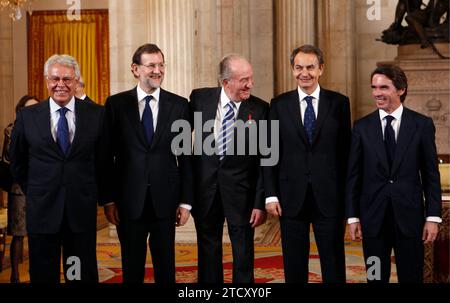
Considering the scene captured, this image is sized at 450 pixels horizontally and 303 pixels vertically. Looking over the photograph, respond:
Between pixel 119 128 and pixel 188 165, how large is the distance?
494 millimetres

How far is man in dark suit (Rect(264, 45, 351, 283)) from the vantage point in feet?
19.1

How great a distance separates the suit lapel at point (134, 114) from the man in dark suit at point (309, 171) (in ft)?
2.69

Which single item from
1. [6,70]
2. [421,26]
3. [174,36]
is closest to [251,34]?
[421,26]

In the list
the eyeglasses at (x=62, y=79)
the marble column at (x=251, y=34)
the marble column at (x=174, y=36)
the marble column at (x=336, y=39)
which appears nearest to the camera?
the eyeglasses at (x=62, y=79)

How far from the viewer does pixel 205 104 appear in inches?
239

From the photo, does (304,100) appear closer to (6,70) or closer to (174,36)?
(174,36)

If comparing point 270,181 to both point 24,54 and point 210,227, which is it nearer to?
point 210,227

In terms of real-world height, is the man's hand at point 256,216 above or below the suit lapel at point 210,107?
below

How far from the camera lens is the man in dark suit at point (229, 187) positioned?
5949 mm

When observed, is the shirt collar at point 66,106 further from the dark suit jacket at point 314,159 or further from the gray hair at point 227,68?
the dark suit jacket at point 314,159

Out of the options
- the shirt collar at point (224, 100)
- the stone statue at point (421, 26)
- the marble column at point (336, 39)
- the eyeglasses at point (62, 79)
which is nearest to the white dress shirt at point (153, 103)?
the shirt collar at point (224, 100)

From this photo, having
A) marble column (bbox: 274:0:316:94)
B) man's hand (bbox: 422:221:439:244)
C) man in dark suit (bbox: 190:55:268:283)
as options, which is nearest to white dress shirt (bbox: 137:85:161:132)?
man in dark suit (bbox: 190:55:268:283)

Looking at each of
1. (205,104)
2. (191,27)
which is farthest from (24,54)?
(205,104)

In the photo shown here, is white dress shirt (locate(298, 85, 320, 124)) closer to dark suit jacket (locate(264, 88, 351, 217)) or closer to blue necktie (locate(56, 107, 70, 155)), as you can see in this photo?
dark suit jacket (locate(264, 88, 351, 217))
